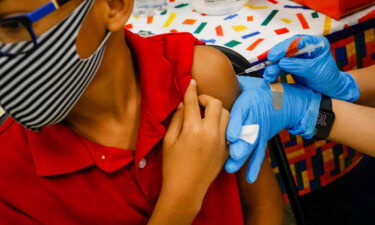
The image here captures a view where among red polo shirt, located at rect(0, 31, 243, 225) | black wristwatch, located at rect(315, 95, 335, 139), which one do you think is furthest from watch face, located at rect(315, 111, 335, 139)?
red polo shirt, located at rect(0, 31, 243, 225)

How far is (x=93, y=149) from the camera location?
0.91 meters

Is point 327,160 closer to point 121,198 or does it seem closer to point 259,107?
point 259,107

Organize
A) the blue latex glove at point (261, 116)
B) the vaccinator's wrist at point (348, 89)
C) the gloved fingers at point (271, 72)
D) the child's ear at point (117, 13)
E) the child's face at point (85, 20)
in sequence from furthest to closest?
the vaccinator's wrist at point (348, 89) < the gloved fingers at point (271, 72) < the blue latex glove at point (261, 116) < the child's ear at point (117, 13) < the child's face at point (85, 20)

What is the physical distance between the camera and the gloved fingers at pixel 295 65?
3.37 feet

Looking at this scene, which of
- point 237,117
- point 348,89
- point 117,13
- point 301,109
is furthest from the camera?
point 348,89

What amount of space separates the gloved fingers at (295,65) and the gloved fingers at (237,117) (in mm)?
142

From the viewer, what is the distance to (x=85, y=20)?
30.6 inches

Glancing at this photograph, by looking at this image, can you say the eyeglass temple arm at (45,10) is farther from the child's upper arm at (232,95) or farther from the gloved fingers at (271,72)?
the gloved fingers at (271,72)

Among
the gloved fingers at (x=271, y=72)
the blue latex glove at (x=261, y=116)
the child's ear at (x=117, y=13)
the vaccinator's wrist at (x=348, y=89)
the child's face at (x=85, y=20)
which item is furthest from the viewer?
the vaccinator's wrist at (x=348, y=89)

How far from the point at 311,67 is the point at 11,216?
0.86 meters

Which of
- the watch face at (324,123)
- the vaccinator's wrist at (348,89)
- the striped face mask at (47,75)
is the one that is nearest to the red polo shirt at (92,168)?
the striped face mask at (47,75)

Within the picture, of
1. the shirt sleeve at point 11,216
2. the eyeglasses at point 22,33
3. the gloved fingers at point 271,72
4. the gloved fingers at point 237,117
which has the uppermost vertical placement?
the eyeglasses at point 22,33

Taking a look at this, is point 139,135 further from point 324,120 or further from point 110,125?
point 324,120

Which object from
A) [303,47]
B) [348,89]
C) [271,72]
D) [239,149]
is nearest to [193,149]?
[239,149]
